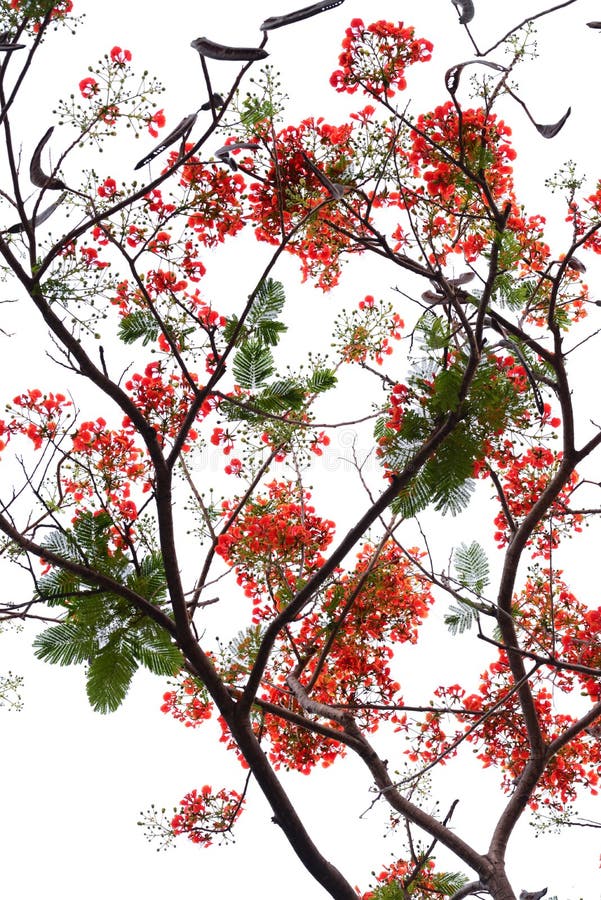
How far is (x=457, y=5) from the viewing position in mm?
2301

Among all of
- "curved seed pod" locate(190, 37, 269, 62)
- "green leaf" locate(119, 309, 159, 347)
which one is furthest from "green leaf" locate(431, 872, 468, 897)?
"curved seed pod" locate(190, 37, 269, 62)

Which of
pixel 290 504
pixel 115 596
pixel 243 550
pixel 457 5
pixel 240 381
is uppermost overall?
pixel 457 5

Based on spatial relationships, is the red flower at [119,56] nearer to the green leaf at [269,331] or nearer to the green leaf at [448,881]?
the green leaf at [269,331]

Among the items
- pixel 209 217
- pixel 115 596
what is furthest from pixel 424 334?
pixel 115 596

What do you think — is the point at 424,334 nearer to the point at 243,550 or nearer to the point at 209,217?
the point at 209,217

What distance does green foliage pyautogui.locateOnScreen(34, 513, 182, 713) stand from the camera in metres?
2.52

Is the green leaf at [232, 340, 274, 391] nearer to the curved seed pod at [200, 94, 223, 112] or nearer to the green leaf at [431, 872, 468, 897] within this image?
the curved seed pod at [200, 94, 223, 112]

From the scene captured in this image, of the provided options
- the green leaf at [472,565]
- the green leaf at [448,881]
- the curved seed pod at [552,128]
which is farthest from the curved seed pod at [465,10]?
the green leaf at [448,881]

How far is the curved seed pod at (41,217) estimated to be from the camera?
2465 mm

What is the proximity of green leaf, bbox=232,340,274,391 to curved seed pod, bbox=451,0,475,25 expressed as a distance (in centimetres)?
111

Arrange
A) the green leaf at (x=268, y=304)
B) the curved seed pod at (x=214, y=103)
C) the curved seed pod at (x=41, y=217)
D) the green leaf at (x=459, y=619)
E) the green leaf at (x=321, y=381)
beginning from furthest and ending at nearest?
the green leaf at (x=459, y=619) → the green leaf at (x=321, y=381) → the green leaf at (x=268, y=304) → the curved seed pod at (x=41, y=217) → the curved seed pod at (x=214, y=103)

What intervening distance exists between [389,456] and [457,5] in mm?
1304

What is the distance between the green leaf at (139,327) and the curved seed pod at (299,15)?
1119 millimetres

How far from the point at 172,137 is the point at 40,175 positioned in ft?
1.70
